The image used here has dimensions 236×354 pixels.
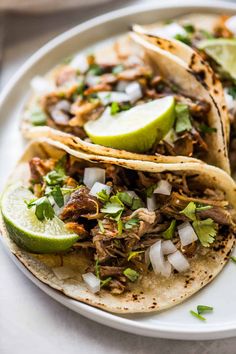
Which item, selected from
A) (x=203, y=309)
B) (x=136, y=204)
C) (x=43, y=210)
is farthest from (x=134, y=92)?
(x=203, y=309)

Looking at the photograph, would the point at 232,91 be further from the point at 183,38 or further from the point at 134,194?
the point at 134,194

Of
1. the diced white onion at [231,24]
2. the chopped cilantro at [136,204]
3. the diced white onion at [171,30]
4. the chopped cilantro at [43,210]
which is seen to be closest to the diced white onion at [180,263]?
the chopped cilantro at [136,204]

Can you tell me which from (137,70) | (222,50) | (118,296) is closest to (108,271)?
(118,296)

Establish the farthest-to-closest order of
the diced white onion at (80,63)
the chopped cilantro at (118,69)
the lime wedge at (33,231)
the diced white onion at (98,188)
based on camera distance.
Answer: the diced white onion at (80,63) → the chopped cilantro at (118,69) → the diced white onion at (98,188) → the lime wedge at (33,231)

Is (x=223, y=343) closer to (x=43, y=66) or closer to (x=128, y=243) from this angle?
(x=128, y=243)

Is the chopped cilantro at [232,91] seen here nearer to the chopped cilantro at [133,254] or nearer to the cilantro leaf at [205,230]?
the cilantro leaf at [205,230]
